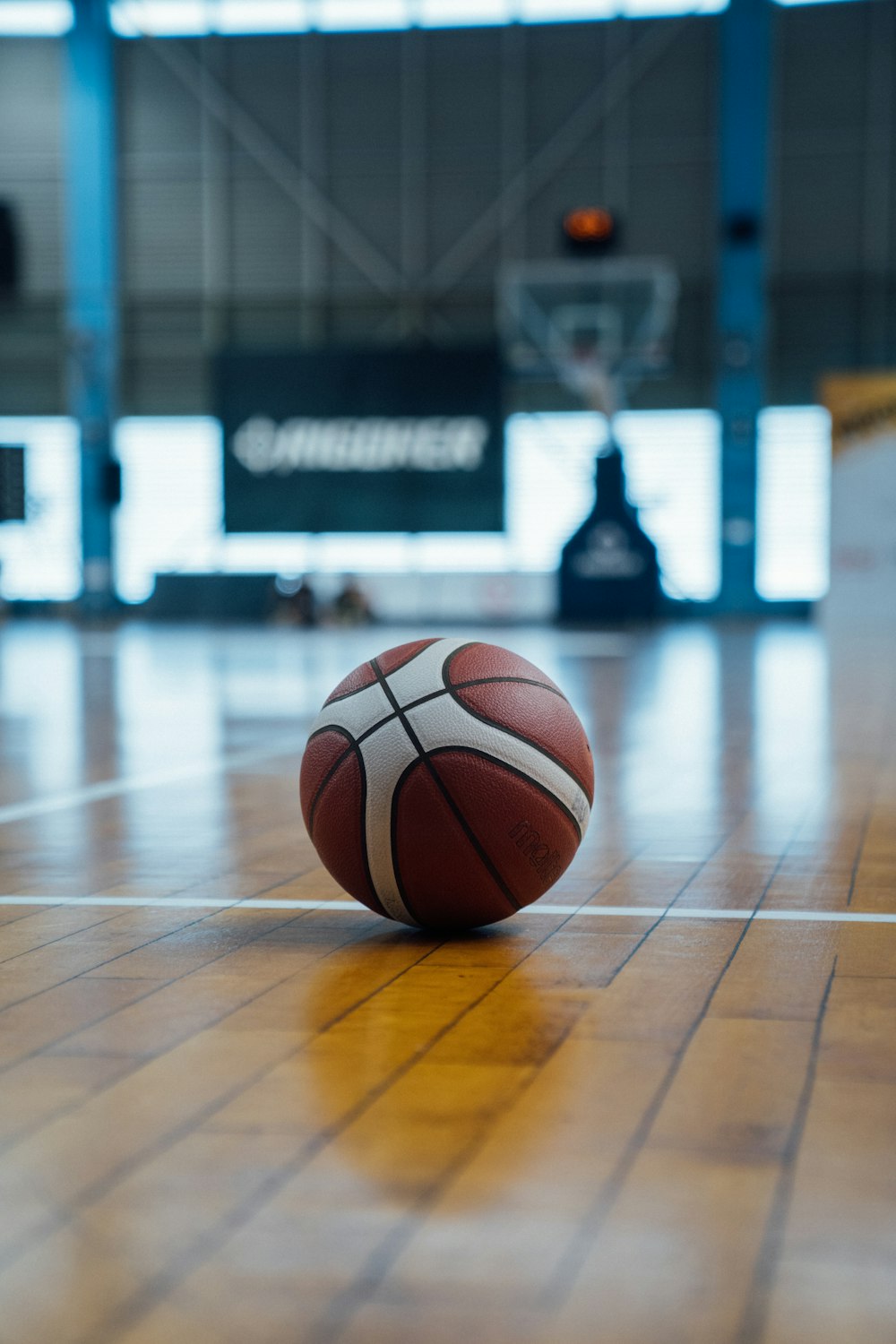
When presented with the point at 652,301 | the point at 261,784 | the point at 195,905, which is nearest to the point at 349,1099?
the point at 195,905

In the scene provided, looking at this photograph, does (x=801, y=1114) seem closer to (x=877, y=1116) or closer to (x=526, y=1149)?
(x=877, y=1116)

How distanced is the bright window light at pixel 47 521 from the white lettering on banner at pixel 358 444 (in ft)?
10.8

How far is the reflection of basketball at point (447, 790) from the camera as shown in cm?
347

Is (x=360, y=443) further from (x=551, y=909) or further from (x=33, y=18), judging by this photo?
(x=551, y=909)

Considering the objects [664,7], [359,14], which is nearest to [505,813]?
[664,7]

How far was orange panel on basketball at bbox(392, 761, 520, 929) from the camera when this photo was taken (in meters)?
3.46

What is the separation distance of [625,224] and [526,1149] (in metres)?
23.7

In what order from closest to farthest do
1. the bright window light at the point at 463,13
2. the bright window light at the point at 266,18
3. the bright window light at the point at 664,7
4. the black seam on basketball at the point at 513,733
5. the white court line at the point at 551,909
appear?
the black seam on basketball at the point at 513,733 → the white court line at the point at 551,909 → the bright window light at the point at 664,7 → the bright window light at the point at 463,13 → the bright window light at the point at 266,18

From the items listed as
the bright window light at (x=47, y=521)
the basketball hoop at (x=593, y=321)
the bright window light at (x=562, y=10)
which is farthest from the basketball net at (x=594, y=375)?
the bright window light at (x=47, y=521)

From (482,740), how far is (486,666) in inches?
10.2

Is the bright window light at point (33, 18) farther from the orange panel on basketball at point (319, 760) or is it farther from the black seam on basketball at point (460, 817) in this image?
the black seam on basketball at point (460, 817)

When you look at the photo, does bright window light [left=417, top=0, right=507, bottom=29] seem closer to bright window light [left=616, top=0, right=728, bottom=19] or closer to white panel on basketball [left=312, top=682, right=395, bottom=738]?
bright window light [left=616, top=0, right=728, bottom=19]

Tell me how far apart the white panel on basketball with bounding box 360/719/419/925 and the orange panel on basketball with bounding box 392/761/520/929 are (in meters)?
0.02

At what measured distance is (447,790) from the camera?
11.4ft
